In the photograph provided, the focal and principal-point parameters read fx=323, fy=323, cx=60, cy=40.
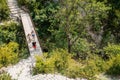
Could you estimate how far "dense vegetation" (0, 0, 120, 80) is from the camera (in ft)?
67.8

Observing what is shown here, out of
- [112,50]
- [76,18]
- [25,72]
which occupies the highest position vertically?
[76,18]

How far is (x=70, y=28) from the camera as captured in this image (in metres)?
23.5

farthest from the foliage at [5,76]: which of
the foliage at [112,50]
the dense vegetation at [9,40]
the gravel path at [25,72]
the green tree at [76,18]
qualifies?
the foliage at [112,50]

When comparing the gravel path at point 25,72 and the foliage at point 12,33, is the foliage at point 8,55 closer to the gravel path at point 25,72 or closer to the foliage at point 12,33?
the gravel path at point 25,72

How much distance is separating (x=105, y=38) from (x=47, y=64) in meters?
8.00

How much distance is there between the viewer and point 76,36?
24.2 m

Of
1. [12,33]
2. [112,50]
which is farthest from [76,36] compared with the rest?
[12,33]

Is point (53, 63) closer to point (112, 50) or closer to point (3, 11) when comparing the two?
point (112, 50)

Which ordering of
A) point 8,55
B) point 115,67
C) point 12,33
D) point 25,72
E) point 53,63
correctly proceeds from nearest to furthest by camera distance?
point 53,63 → point 25,72 → point 115,67 → point 8,55 → point 12,33

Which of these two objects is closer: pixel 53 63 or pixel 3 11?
pixel 53 63

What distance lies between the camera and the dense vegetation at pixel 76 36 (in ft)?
67.8

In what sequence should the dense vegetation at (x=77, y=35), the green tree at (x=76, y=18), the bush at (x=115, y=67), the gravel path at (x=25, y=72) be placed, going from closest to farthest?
1. the gravel path at (x=25, y=72)
2. the dense vegetation at (x=77, y=35)
3. the bush at (x=115, y=67)
4. the green tree at (x=76, y=18)

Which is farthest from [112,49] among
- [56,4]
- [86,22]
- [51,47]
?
[56,4]

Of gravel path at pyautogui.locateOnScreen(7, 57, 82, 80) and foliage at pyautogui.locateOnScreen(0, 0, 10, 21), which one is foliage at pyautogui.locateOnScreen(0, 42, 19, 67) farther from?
foliage at pyautogui.locateOnScreen(0, 0, 10, 21)
